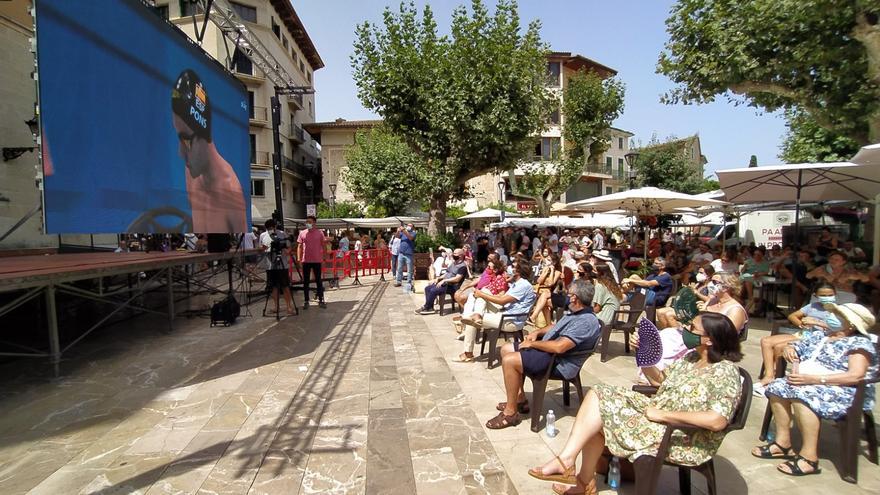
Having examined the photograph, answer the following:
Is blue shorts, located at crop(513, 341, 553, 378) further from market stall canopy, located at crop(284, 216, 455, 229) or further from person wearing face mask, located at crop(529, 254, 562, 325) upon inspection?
market stall canopy, located at crop(284, 216, 455, 229)

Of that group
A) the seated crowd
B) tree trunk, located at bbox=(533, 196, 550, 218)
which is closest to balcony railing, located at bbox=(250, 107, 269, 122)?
tree trunk, located at bbox=(533, 196, 550, 218)

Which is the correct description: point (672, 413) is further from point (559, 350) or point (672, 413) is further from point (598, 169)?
point (598, 169)

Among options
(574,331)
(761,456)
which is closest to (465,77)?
(574,331)

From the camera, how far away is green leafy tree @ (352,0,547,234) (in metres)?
13.6

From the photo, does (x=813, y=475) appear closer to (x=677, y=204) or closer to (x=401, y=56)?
(x=677, y=204)

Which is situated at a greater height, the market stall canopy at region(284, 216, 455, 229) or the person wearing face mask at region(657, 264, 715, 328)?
the market stall canopy at region(284, 216, 455, 229)

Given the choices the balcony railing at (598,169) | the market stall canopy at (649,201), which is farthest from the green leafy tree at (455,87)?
the balcony railing at (598,169)

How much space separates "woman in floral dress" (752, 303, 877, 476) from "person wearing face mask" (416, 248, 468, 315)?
5575 millimetres

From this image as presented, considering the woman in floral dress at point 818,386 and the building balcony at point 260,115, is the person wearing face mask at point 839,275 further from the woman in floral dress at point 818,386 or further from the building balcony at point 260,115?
the building balcony at point 260,115

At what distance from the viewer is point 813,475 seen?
288 cm

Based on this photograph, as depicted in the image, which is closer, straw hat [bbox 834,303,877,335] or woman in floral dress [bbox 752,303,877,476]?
woman in floral dress [bbox 752,303,877,476]

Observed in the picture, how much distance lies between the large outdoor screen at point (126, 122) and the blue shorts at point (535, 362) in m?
4.50

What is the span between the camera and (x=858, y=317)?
9.75ft

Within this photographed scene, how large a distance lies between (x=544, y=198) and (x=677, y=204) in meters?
19.6
